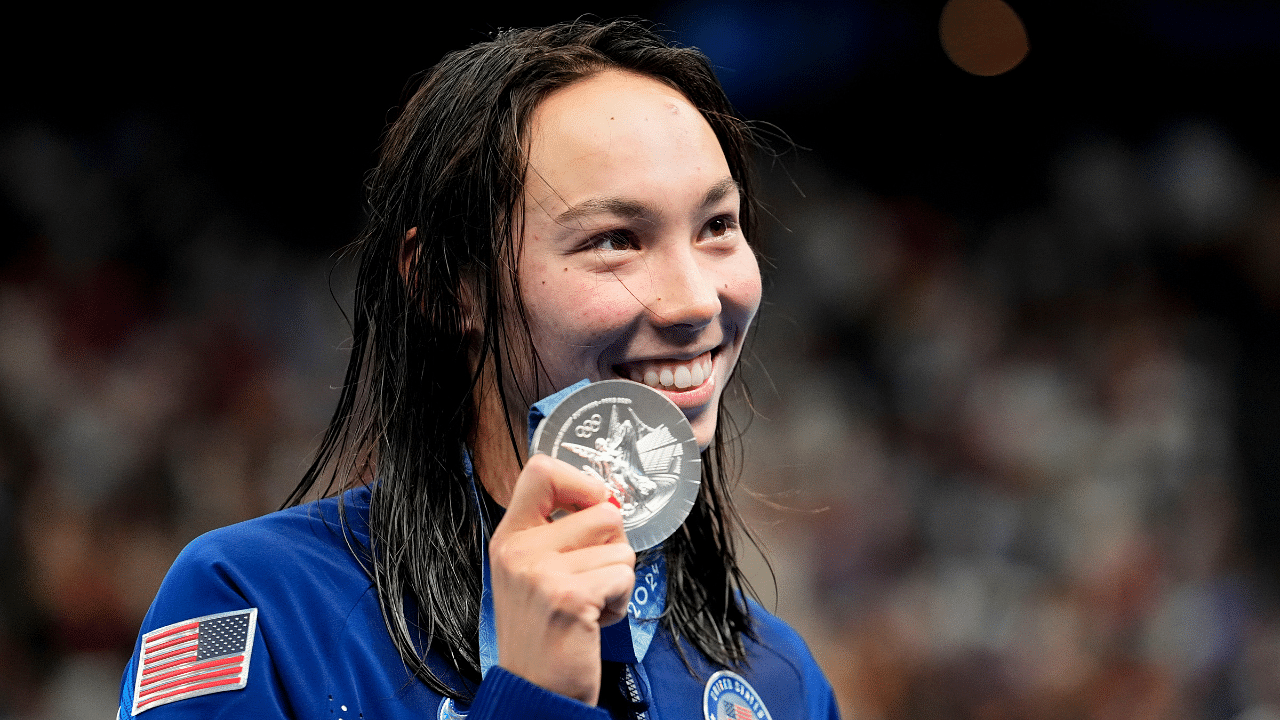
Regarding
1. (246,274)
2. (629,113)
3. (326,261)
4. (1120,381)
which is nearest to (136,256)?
(246,274)

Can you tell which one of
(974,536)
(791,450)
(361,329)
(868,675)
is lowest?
(868,675)

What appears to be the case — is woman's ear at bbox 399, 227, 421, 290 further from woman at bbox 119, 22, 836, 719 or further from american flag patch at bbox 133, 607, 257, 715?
american flag patch at bbox 133, 607, 257, 715

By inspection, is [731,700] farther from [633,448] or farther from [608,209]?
[608,209]

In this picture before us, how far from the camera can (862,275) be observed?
586 cm

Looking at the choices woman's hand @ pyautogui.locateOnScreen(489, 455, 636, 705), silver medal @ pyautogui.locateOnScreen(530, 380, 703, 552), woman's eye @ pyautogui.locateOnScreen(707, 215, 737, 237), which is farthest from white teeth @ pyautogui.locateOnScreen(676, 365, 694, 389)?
woman's hand @ pyautogui.locateOnScreen(489, 455, 636, 705)

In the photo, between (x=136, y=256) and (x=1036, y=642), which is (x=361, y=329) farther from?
(x=1036, y=642)

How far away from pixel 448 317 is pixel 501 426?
0.18 meters

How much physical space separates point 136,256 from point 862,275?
130 inches

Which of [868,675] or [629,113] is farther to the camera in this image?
[868,675]

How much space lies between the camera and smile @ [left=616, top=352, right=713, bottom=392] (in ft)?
5.27

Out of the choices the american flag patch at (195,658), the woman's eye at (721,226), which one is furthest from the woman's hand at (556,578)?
the woman's eye at (721,226)

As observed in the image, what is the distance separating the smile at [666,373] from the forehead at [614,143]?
0.23 m

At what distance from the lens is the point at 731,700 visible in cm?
185

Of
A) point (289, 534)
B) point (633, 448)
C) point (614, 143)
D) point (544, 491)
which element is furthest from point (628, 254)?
point (289, 534)
